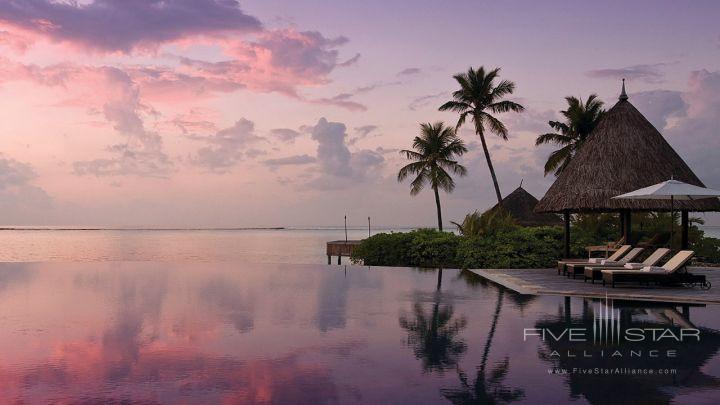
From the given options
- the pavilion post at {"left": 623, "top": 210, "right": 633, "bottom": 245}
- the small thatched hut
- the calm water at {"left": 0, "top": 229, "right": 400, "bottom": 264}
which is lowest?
the calm water at {"left": 0, "top": 229, "right": 400, "bottom": 264}

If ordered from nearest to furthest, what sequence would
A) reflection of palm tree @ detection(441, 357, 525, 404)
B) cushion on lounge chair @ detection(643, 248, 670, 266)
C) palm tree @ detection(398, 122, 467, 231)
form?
1. reflection of palm tree @ detection(441, 357, 525, 404)
2. cushion on lounge chair @ detection(643, 248, 670, 266)
3. palm tree @ detection(398, 122, 467, 231)

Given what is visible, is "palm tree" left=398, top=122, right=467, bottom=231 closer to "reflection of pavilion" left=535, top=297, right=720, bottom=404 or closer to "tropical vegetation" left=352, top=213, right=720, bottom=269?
"tropical vegetation" left=352, top=213, right=720, bottom=269

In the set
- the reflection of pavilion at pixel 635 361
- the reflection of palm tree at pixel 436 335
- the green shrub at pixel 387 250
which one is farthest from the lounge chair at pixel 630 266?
the green shrub at pixel 387 250

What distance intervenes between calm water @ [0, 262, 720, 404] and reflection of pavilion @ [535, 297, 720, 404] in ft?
0.08

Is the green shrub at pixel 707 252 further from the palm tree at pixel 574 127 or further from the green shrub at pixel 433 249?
the palm tree at pixel 574 127

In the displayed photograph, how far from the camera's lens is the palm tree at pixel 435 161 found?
45.4 meters

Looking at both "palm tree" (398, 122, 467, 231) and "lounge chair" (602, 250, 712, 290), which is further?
"palm tree" (398, 122, 467, 231)

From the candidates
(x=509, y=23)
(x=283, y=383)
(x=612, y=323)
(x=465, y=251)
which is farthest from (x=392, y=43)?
(x=283, y=383)

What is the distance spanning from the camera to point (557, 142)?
144 ft

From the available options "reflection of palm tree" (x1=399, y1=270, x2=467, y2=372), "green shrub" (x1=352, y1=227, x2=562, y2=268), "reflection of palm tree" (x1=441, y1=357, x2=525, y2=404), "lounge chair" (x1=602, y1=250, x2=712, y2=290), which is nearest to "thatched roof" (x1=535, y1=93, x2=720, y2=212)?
"green shrub" (x1=352, y1=227, x2=562, y2=268)

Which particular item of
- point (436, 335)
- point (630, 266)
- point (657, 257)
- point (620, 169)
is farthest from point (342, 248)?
point (436, 335)

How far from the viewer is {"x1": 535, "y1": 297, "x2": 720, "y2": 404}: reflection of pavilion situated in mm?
6012

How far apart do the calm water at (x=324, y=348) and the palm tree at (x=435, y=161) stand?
99.2ft

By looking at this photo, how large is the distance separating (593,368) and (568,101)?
3891 cm
